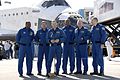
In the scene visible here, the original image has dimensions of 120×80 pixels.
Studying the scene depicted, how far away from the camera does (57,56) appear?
10383mm

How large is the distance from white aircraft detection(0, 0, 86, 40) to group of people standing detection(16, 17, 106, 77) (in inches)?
678

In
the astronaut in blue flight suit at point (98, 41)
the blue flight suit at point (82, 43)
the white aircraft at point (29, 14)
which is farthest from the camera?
the white aircraft at point (29, 14)

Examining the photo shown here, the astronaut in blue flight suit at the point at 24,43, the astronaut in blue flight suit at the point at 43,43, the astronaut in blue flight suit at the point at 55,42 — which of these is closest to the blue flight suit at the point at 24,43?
the astronaut in blue flight suit at the point at 24,43

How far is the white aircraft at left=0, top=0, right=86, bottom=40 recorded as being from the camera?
1145 inches

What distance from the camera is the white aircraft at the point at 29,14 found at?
29.1m

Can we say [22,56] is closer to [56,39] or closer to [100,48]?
[56,39]

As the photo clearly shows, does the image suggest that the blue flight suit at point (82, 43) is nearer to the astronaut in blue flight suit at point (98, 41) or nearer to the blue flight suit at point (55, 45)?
the astronaut in blue flight suit at point (98, 41)

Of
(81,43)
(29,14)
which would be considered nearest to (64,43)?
(81,43)

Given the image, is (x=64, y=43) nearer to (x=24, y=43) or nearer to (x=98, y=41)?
(x=98, y=41)

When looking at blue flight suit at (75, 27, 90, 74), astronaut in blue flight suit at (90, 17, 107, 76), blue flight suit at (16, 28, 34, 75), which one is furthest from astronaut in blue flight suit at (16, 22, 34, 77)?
astronaut in blue flight suit at (90, 17, 107, 76)

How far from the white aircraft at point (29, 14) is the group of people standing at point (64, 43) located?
17.2 m

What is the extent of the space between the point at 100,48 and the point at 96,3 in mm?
15288

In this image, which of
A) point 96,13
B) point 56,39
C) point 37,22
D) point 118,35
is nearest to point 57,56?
point 56,39

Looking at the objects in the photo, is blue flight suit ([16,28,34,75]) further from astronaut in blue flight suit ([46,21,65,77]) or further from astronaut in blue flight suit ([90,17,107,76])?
astronaut in blue flight suit ([90,17,107,76])
